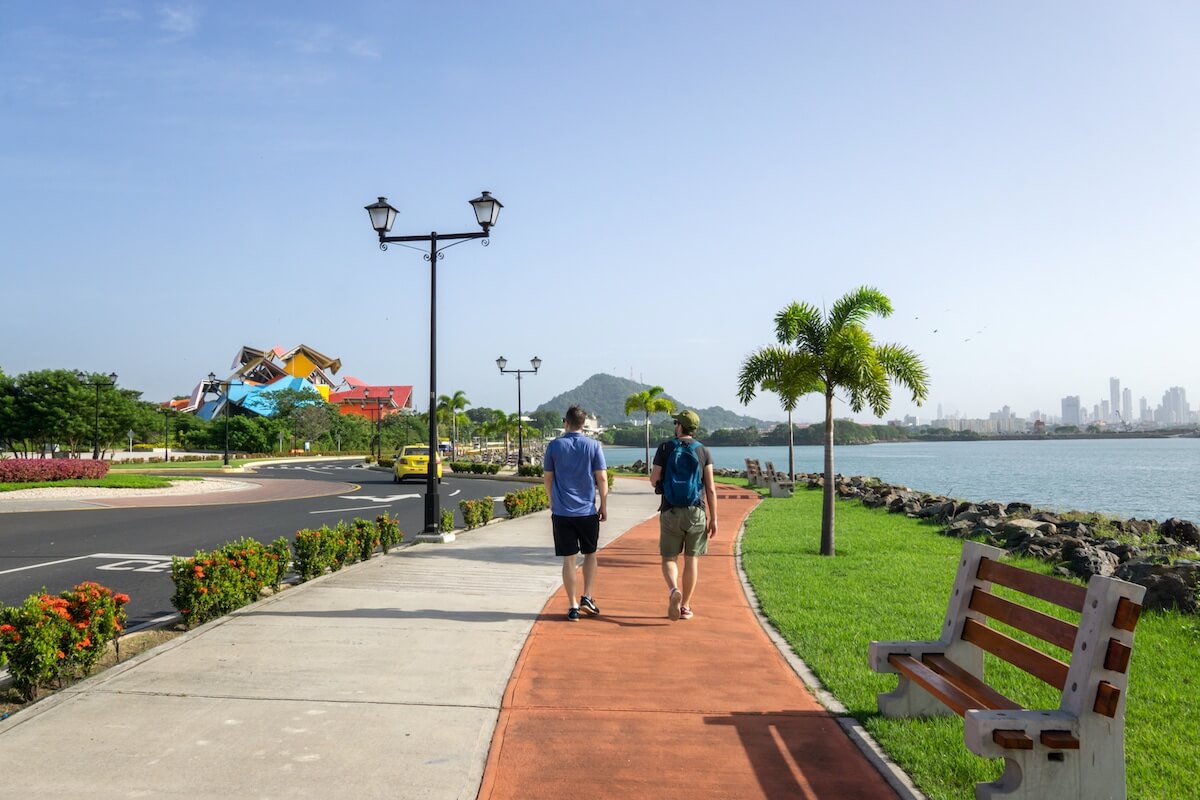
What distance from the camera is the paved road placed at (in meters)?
9.45

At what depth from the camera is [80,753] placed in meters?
3.90

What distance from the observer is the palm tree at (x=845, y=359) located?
13.1 metres

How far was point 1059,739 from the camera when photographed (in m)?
3.32

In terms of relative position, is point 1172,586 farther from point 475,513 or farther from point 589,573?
point 475,513

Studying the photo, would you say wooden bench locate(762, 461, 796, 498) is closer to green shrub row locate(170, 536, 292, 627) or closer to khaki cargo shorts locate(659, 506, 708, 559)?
khaki cargo shorts locate(659, 506, 708, 559)

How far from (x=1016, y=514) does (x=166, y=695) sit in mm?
19406

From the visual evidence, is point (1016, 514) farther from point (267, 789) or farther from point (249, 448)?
point (249, 448)

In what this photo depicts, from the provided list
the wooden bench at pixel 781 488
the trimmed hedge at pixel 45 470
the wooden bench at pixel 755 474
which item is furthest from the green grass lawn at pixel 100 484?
the wooden bench at pixel 755 474

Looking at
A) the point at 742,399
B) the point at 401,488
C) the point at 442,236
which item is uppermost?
the point at 442,236

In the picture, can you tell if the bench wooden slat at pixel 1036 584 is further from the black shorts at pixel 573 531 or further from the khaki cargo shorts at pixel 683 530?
the black shorts at pixel 573 531

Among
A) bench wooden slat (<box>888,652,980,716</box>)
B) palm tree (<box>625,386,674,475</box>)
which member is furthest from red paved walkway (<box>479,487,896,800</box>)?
palm tree (<box>625,386,674,475</box>)

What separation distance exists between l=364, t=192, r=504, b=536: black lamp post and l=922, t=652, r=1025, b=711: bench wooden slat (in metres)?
9.40

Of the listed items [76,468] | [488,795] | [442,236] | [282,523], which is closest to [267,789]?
[488,795]

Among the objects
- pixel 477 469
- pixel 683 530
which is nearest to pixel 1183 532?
pixel 683 530
